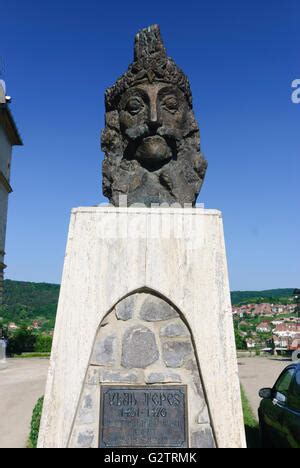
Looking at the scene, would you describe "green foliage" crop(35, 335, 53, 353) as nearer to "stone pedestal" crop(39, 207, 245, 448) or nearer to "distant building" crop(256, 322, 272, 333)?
"distant building" crop(256, 322, 272, 333)

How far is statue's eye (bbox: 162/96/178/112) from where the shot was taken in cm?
370

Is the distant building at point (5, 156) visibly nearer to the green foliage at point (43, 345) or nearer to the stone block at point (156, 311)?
the green foliage at point (43, 345)

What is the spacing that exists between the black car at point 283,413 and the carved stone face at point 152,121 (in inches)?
102

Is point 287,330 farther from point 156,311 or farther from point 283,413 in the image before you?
point 156,311

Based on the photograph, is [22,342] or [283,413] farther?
[22,342]

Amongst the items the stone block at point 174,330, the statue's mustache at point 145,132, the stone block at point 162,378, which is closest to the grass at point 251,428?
the stone block at point 162,378

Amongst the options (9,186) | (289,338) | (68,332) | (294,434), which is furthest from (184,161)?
(9,186)

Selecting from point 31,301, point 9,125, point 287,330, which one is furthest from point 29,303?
point 287,330

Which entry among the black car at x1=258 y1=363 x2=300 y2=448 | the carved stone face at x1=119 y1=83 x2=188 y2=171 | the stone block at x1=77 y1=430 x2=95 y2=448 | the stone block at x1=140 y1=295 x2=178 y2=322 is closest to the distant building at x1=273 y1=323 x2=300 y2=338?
the black car at x1=258 y1=363 x2=300 y2=448

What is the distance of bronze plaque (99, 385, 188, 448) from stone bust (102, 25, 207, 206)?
1.65 metres

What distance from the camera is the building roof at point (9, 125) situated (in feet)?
63.3

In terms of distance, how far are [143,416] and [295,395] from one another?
5.53 ft

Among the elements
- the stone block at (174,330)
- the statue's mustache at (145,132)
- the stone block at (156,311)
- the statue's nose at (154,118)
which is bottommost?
the stone block at (174,330)

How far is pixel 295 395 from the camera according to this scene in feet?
11.7
